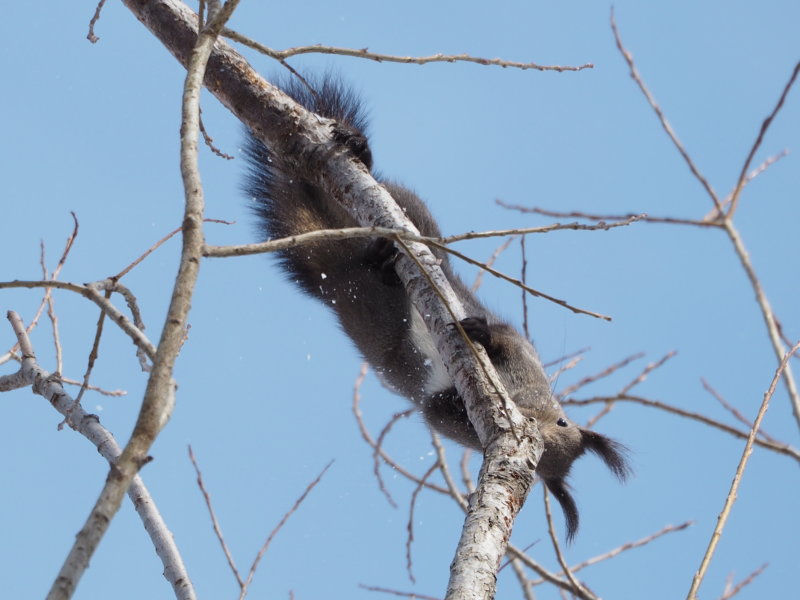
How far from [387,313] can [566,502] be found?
1.54 metres

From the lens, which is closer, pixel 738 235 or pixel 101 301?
pixel 101 301

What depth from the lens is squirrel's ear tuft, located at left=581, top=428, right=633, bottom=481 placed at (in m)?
4.98

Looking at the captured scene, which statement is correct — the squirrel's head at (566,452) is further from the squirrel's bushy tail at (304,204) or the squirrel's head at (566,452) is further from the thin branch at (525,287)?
the thin branch at (525,287)

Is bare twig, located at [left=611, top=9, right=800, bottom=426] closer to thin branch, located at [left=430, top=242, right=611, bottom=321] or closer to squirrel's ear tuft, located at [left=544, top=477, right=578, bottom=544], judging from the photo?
thin branch, located at [left=430, top=242, right=611, bottom=321]

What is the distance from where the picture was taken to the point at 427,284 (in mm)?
3189

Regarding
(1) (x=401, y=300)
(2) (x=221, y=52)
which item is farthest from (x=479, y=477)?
(1) (x=401, y=300)

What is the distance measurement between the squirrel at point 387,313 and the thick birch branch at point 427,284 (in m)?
0.94

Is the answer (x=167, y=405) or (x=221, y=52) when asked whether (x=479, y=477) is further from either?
(x=221, y=52)

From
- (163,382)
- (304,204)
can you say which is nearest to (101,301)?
(163,382)

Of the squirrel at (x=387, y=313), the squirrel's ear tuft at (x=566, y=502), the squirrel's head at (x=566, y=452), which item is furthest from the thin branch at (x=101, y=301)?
the squirrel's ear tuft at (x=566, y=502)

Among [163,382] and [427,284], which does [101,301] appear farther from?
[427,284]

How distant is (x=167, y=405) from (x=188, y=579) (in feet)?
4.28

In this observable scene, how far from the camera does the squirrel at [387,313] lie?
16.0 ft

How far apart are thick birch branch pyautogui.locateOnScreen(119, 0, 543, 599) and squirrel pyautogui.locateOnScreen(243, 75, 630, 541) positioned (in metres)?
0.94
